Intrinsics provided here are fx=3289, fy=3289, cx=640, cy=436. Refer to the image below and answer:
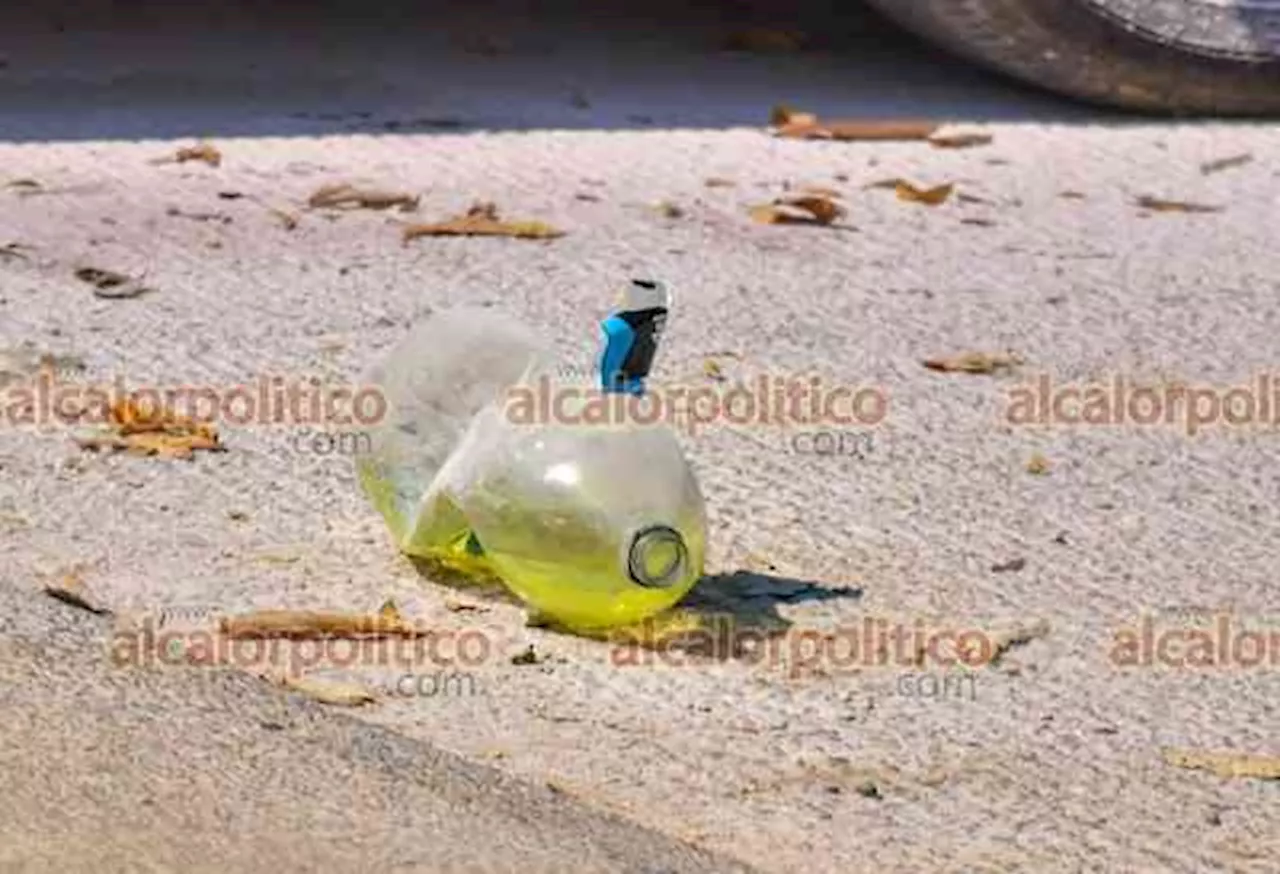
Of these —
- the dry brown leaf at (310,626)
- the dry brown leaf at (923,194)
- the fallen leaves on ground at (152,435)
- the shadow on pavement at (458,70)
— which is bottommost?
the dry brown leaf at (310,626)

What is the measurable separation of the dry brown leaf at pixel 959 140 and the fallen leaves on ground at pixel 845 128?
2cm

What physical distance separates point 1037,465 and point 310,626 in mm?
1153

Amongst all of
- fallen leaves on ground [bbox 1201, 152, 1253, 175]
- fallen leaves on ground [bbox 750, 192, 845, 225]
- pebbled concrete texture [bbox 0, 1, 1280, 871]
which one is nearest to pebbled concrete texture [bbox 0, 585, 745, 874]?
pebbled concrete texture [bbox 0, 1, 1280, 871]

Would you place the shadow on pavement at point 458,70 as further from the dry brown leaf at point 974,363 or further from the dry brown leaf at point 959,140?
the dry brown leaf at point 974,363

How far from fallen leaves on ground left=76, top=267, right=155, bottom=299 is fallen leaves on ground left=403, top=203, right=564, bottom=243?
1.64 ft

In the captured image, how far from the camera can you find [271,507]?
4.05 m

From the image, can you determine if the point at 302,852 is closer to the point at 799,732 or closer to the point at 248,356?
the point at 799,732

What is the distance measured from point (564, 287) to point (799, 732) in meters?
1.76

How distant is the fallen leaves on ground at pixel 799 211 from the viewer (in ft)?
18.0

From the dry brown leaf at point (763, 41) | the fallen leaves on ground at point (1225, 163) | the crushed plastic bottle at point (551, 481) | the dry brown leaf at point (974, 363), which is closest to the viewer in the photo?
the crushed plastic bottle at point (551, 481)

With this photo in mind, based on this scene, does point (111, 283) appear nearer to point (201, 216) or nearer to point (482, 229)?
point (201, 216)

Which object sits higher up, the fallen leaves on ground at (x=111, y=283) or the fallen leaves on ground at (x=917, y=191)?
the fallen leaves on ground at (x=917, y=191)

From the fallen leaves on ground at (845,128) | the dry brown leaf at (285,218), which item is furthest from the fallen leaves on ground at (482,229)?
the fallen leaves on ground at (845,128)

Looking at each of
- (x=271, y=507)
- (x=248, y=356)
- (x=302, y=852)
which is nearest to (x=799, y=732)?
(x=302, y=852)
